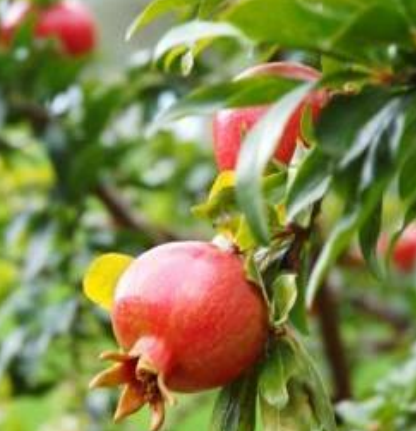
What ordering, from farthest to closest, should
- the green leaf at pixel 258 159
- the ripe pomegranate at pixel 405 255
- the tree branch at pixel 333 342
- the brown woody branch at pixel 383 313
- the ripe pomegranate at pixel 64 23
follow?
the ripe pomegranate at pixel 405 255, the brown woody branch at pixel 383 313, the ripe pomegranate at pixel 64 23, the tree branch at pixel 333 342, the green leaf at pixel 258 159

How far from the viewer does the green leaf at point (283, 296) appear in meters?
0.68

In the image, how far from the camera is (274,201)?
2.27 ft

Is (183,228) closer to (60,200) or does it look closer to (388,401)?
(60,200)

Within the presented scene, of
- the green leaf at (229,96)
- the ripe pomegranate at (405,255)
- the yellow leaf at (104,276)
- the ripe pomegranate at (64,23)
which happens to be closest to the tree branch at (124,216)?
the ripe pomegranate at (64,23)

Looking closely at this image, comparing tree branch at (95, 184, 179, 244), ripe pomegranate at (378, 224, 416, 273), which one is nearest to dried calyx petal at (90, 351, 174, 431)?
tree branch at (95, 184, 179, 244)

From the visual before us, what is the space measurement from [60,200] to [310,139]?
105cm

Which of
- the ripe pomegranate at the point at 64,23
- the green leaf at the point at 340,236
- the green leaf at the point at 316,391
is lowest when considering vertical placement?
the ripe pomegranate at the point at 64,23

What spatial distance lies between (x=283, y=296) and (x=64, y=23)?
1.22 m

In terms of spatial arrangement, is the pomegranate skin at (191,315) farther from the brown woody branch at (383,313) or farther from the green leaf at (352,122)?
the brown woody branch at (383,313)

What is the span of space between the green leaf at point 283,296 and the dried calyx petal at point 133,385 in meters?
0.07

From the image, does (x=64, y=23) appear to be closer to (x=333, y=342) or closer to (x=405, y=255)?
(x=333, y=342)

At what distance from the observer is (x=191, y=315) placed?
654mm

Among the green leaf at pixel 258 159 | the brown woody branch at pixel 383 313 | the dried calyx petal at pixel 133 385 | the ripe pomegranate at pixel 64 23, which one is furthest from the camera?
the brown woody branch at pixel 383 313

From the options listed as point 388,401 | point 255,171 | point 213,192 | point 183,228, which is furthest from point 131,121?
point 255,171
